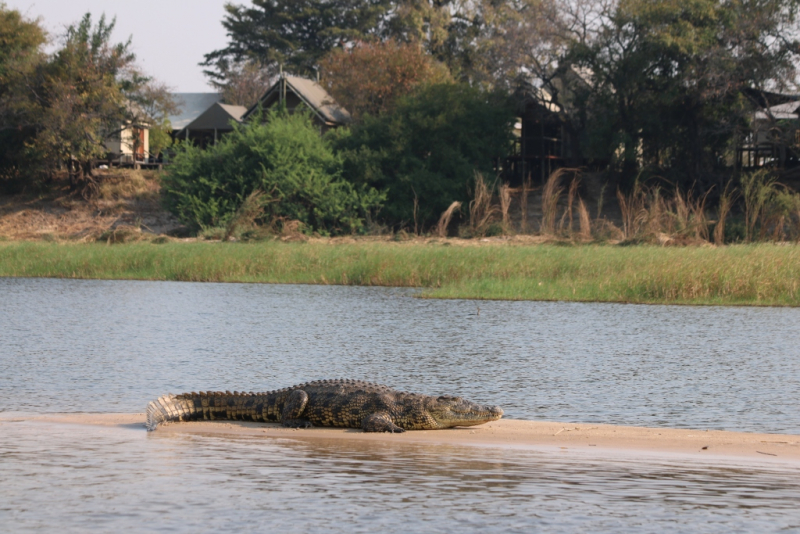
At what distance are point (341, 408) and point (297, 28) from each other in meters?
59.5

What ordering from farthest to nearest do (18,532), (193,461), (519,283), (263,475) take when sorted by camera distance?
(519,283) → (193,461) → (263,475) → (18,532)

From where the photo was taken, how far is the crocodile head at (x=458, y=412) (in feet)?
25.9

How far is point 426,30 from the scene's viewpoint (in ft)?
190

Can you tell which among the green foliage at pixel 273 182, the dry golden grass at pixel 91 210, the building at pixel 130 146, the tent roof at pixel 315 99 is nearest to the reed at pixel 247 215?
the green foliage at pixel 273 182

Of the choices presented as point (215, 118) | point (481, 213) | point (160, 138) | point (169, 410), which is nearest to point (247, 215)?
point (481, 213)

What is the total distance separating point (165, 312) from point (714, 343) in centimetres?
1012

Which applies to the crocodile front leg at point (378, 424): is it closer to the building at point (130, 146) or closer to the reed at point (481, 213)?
the reed at point (481, 213)

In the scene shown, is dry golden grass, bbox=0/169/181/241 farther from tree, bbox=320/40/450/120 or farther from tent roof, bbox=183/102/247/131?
tree, bbox=320/40/450/120

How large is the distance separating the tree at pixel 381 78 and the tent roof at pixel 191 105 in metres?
16.8

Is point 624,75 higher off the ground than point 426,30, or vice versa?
point 426,30

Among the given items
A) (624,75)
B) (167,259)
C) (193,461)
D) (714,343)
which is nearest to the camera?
(193,461)

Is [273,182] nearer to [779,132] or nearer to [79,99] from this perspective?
[79,99]

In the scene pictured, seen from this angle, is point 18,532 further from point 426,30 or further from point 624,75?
point 426,30

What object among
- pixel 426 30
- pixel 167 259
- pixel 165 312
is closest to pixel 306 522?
pixel 165 312
